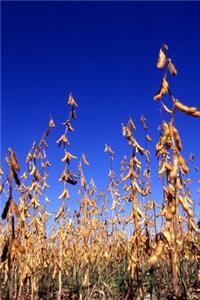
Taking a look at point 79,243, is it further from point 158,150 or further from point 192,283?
point 158,150

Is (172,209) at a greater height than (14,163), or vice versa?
(14,163)

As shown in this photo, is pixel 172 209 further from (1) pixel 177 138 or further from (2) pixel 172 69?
(2) pixel 172 69

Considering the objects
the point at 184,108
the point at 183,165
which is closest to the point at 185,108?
the point at 184,108

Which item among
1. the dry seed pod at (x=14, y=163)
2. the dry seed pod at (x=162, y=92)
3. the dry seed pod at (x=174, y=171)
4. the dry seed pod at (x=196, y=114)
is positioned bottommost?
the dry seed pod at (x=174, y=171)

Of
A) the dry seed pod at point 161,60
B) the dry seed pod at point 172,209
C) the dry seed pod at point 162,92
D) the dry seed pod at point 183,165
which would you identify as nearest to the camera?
the dry seed pod at point 172,209

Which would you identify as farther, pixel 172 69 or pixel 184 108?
pixel 172 69

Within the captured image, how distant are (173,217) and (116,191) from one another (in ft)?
14.3

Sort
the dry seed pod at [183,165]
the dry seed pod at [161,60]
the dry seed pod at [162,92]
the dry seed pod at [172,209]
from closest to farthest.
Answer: the dry seed pod at [172,209], the dry seed pod at [183,165], the dry seed pod at [162,92], the dry seed pod at [161,60]

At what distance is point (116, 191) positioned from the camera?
6754mm

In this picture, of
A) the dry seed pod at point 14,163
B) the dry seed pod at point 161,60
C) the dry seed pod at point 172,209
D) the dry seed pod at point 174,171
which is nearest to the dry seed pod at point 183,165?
the dry seed pod at point 174,171

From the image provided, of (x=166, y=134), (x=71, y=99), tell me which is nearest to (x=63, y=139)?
(x=71, y=99)

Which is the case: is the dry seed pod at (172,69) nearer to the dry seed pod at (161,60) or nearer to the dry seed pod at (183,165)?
the dry seed pod at (161,60)

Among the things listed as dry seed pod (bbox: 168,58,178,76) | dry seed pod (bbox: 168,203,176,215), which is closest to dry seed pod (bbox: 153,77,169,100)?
dry seed pod (bbox: 168,58,178,76)

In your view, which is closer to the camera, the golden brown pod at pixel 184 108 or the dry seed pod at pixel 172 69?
the golden brown pod at pixel 184 108
